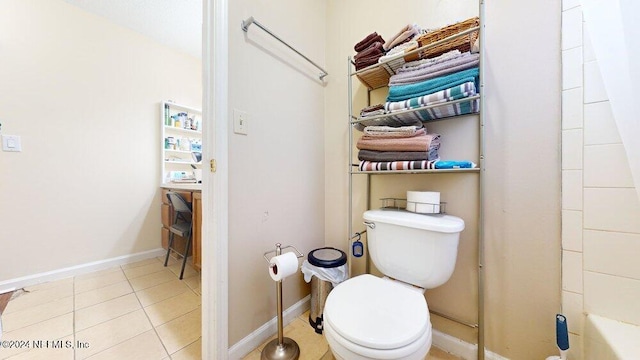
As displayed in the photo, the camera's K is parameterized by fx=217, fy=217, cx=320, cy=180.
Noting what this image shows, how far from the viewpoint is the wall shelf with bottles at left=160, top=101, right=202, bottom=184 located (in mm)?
2248

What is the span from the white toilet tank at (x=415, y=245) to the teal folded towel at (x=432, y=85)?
520 mm

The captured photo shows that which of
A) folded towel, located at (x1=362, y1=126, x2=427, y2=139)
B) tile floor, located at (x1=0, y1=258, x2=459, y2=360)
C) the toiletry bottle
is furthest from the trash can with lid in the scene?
the toiletry bottle

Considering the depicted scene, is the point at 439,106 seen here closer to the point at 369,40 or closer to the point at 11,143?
the point at 369,40

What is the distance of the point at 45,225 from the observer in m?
1.67

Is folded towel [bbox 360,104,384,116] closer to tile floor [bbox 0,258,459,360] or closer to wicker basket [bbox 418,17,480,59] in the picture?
wicker basket [bbox 418,17,480,59]

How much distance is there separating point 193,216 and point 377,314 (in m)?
1.46

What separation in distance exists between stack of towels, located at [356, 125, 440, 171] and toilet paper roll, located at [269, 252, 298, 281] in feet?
1.82

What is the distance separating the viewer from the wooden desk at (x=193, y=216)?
1582 mm

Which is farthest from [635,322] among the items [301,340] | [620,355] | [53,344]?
[53,344]

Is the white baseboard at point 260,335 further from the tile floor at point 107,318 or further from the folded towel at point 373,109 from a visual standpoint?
the folded towel at point 373,109

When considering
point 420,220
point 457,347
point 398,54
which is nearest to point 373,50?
point 398,54

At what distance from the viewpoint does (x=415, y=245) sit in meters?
0.89

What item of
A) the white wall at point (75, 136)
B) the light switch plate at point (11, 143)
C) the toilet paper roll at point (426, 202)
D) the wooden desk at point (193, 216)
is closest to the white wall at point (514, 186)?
the toilet paper roll at point (426, 202)

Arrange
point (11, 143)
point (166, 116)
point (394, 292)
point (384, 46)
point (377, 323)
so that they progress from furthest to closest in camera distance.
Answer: point (166, 116) < point (11, 143) < point (384, 46) < point (394, 292) < point (377, 323)
